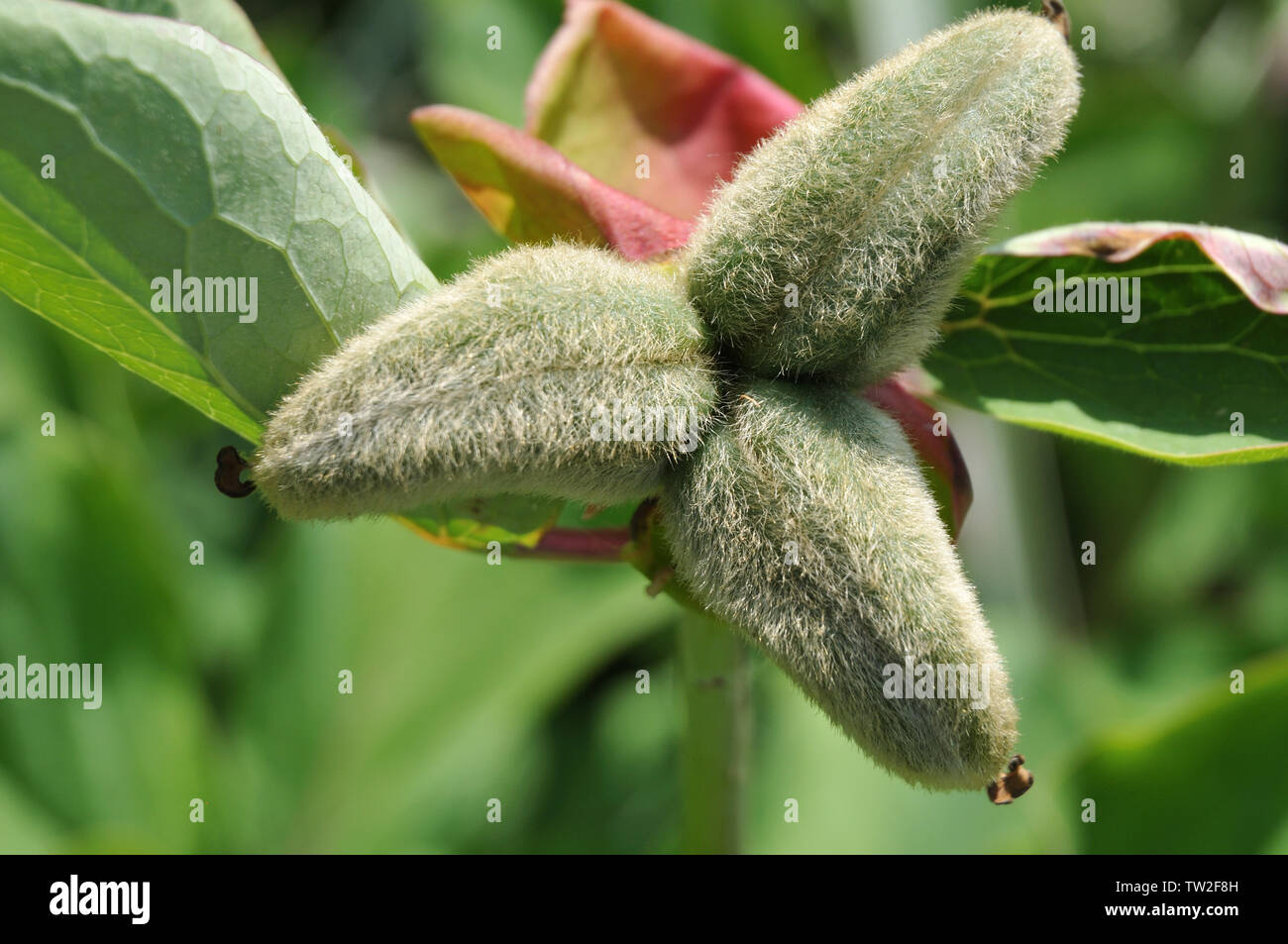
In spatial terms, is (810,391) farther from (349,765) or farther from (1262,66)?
(1262,66)

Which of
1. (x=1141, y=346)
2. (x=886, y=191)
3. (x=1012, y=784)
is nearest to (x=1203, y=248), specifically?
(x=1141, y=346)

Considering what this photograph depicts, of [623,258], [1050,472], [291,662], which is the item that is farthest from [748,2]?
[291,662]

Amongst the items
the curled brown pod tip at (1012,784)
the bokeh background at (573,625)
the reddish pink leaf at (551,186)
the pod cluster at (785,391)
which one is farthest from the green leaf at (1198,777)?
the reddish pink leaf at (551,186)

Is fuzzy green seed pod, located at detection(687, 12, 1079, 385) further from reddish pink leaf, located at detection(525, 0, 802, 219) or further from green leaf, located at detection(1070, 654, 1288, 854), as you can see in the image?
green leaf, located at detection(1070, 654, 1288, 854)

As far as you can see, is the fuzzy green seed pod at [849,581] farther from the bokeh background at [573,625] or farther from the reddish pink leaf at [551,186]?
the bokeh background at [573,625]

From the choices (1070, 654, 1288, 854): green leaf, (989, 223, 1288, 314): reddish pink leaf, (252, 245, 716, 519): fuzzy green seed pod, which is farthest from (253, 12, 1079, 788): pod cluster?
(1070, 654, 1288, 854): green leaf
